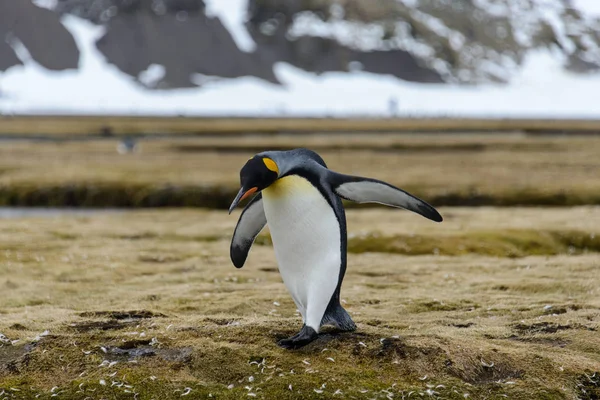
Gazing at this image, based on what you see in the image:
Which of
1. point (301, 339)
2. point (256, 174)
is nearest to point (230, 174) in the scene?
point (301, 339)

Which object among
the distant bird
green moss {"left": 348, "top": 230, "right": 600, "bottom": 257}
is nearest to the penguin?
green moss {"left": 348, "top": 230, "right": 600, "bottom": 257}

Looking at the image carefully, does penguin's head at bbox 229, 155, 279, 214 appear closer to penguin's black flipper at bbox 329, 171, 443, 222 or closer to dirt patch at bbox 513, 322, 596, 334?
penguin's black flipper at bbox 329, 171, 443, 222

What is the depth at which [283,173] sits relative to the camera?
10914mm

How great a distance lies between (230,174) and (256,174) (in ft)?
116

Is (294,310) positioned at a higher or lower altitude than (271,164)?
lower

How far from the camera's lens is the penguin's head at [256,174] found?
34.2 ft

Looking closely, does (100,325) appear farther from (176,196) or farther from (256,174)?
(176,196)

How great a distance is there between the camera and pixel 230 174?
150 feet

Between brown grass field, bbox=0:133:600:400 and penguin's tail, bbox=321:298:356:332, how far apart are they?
0.16 m

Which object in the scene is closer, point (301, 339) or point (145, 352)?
point (301, 339)

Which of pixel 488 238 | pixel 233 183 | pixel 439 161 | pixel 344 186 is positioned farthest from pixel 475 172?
pixel 344 186

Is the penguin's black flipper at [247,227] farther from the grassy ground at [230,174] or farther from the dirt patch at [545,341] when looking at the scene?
the grassy ground at [230,174]

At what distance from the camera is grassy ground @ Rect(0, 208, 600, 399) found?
10703 millimetres

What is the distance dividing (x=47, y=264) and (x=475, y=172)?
3181 cm
